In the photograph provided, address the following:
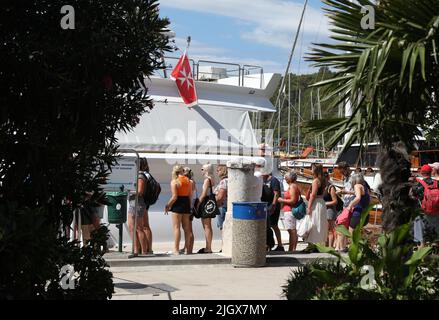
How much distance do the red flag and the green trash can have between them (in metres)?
8.35

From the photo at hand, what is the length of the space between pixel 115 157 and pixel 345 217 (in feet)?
27.0

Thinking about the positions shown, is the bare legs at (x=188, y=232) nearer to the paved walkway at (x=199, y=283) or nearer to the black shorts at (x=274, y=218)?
the paved walkway at (x=199, y=283)

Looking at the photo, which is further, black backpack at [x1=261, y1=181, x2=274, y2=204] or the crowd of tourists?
black backpack at [x1=261, y1=181, x2=274, y2=204]

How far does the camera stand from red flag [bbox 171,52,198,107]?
2131cm

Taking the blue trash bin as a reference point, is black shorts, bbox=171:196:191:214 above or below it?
above

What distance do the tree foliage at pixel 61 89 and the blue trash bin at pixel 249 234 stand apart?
19.9 ft

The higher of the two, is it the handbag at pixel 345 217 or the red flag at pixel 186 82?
the red flag at pixel 186 82

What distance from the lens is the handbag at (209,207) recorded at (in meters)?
14.2

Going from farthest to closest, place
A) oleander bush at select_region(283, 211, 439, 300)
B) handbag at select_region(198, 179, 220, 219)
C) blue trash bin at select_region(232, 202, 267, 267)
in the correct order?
handbag at select_region(198, 179, 220, 219) → blue trash bin at select_region(232, 202, 267, 267) → oleander bush at select_region(283, 211, 439, 300)

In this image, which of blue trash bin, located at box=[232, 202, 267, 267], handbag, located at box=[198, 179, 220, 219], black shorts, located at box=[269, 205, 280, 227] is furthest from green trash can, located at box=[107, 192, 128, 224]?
black shorts, located at box=[269, 205, 280, 227]

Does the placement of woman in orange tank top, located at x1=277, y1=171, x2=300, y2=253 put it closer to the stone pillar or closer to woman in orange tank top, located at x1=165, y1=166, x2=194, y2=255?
the stone pillar

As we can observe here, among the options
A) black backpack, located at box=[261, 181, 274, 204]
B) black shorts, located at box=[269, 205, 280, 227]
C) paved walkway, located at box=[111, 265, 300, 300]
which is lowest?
paved walkway, located at box=[111, 265, 300, 300]

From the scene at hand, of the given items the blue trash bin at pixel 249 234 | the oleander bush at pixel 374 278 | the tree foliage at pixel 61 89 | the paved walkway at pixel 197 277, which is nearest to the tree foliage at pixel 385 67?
the oleander bush at pixel 374 278
